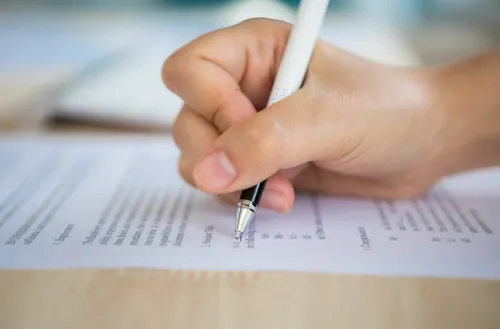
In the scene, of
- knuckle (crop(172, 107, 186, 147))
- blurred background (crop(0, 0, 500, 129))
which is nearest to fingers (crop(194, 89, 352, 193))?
knuckle (crop(172, 107, 186, 147))

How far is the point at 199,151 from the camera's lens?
1.76 feet

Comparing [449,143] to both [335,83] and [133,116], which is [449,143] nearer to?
[335,83]

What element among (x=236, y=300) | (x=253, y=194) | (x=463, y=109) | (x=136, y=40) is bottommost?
(x=236, y=300)

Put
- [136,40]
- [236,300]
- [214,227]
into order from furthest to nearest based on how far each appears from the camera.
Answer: [136,40] → [214,227] → [236,300]

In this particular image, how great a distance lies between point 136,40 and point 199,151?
813mm

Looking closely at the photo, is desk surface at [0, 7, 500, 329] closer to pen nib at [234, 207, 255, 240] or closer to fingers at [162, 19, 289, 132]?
pen nib at [234, 207, 255, 240]

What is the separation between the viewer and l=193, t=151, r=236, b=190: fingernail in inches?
17.8

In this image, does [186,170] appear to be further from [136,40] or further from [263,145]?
[136,40]

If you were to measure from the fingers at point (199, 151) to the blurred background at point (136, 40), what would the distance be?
0.77 feet

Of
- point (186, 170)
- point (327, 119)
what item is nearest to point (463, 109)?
point (327, 119)

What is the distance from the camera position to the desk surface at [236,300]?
354 millimetres

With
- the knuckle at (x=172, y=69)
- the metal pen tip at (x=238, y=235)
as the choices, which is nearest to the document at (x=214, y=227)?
the metal pen tip at (x=238, y=235)

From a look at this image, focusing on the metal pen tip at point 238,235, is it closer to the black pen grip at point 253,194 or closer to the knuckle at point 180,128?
the black pen grip at point 253,194

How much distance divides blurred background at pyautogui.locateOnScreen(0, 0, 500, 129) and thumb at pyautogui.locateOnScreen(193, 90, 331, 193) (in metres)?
0.35
